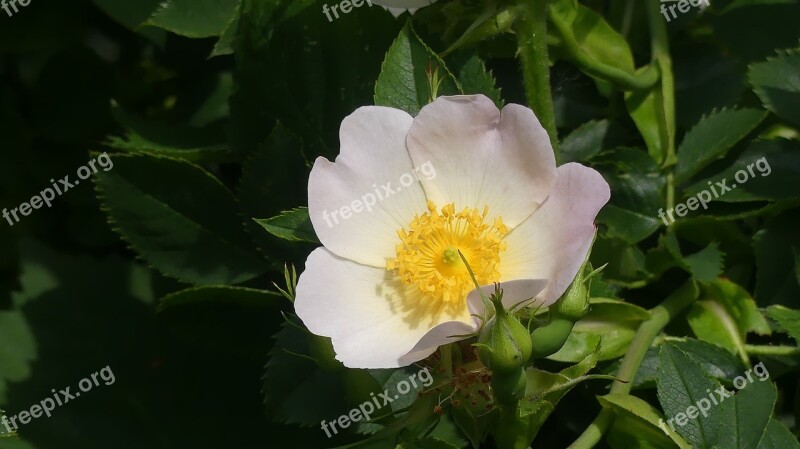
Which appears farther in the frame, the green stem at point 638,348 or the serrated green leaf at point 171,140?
the serrated green leaf at point 171,140

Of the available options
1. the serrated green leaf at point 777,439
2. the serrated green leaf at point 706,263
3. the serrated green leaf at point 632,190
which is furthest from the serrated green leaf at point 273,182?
the serrated green leaf at point 777,439

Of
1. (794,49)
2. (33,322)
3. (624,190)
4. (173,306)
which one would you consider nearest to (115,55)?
(33,322)

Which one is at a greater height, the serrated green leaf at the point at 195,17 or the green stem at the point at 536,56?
the serrated green leaf at the point at 195,17

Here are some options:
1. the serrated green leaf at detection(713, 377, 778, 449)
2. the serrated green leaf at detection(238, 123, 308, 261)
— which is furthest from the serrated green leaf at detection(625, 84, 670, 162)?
the serrated green leaf at detection(238, 123, 308, 261)

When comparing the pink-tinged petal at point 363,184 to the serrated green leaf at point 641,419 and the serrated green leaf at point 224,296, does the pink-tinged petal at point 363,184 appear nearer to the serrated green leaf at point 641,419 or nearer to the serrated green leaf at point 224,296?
the serrated green leaf at point 224,296

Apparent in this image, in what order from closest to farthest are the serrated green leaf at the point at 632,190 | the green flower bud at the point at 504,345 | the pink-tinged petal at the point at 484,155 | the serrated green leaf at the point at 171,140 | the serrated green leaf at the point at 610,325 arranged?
the green flower bud at the point at 504,345, the pink-tinged petal at the point at 484,155, the serrated green leaf at the point at 610,325, the serrated green leaf at the point at 632,190, the serrated green leaf at the point at 171,140

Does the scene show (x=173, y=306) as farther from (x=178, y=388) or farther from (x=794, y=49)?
(x=794, y=49)

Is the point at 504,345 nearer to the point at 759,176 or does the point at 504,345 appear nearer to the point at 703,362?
the point at 703,362

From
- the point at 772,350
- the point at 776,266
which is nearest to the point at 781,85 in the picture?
the point at 776,266
